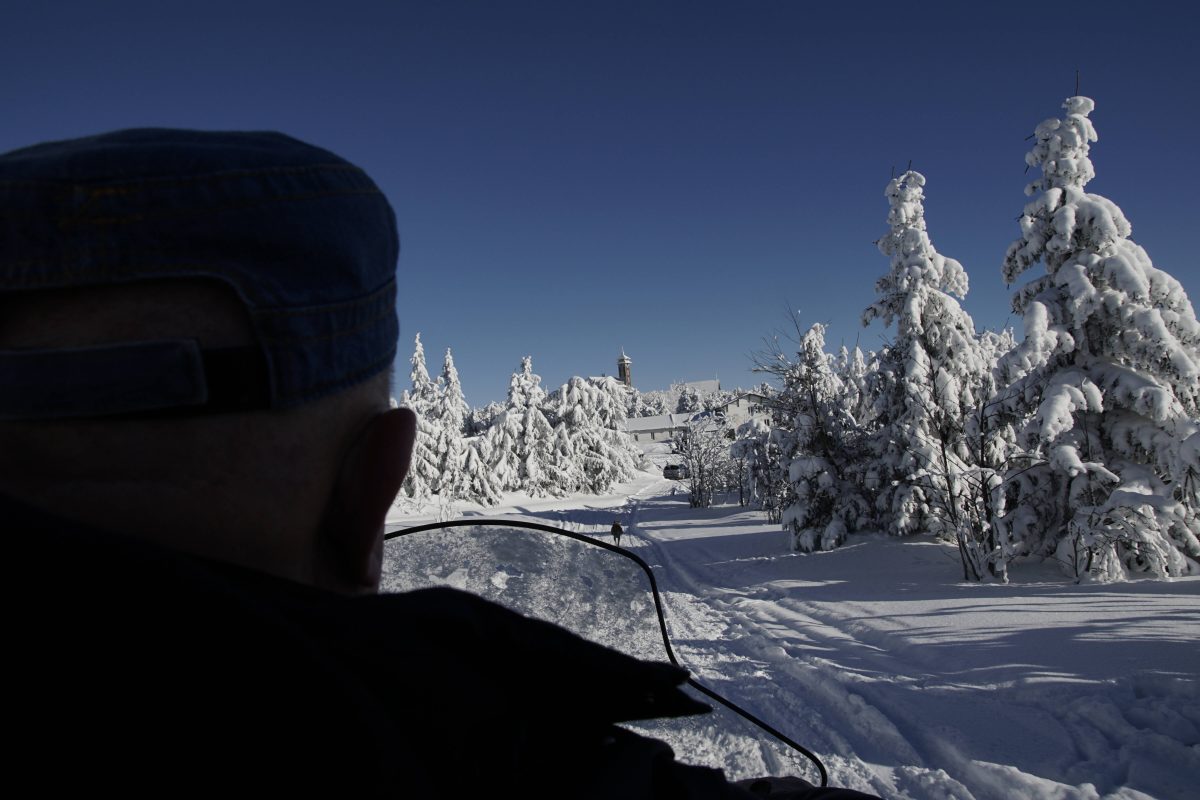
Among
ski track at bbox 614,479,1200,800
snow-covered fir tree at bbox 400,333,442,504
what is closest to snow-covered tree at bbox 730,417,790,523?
ski track at bbox 614,479,1200,800

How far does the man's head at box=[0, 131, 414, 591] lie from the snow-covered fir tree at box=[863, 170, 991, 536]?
16.7 m

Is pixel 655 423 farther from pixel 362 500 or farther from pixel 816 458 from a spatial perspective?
pixel 362 500

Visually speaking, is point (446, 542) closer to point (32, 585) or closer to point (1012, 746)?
point (32, 585)

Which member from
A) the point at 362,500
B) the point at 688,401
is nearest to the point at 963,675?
the point at 362,500

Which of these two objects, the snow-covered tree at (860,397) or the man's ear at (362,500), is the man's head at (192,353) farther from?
the snow-covered tree at (860,397)

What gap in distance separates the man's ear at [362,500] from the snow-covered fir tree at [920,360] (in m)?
16.6

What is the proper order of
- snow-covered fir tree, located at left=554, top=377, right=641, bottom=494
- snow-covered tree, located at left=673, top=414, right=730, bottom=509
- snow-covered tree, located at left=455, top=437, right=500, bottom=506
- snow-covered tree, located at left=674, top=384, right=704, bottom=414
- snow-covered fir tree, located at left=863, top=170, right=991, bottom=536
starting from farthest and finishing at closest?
snow-covered tree, located at left=674, top=384, right=704, bottom=414, snow-covered fir tree, located at left=554, top=377, right=641, bottom=494, snow-covered tree, located at left=455, top=437, right=500, bottom=506, snow-covered tree, located at left=673, top=414, right=730, bottom=509, snow-covered fir tree, located at left=863, top=170, right=991, bottom=536

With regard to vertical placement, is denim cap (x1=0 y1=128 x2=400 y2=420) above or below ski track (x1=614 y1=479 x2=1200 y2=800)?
above

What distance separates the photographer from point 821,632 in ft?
28.4

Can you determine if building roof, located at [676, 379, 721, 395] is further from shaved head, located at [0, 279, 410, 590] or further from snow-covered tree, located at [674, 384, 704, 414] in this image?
shaved head, located at [0, 279, 410, 590]

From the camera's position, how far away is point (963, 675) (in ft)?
21.3

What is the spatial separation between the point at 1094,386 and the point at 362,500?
14.3 meters

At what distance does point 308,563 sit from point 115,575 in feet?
1.09

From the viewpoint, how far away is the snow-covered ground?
4.27m
